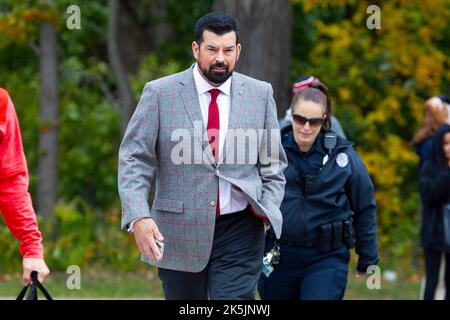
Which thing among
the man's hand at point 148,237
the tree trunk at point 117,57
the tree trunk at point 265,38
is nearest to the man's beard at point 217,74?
the man's hand at point 148,237

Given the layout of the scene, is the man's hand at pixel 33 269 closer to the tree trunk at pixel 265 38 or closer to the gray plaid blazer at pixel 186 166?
the gray plaid blazer at pixel 186 166

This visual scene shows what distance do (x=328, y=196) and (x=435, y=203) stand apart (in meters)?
2.32

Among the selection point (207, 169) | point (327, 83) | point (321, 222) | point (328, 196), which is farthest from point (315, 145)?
point (327, 83)

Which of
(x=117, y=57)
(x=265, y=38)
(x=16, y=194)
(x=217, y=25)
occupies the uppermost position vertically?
(x=117, y=57)

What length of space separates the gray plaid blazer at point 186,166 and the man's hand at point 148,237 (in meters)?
0.14

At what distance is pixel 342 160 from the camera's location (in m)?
6.36

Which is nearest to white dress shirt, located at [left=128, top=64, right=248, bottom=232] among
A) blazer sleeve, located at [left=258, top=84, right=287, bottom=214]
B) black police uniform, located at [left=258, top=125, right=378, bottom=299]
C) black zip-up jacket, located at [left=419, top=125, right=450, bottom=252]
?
blazer sleeve, located at [left=258, top=84, right=287, bottom=214]

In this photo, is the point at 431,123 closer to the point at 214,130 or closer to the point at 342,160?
the point at 342,160

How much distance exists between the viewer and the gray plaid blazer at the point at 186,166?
5316 millimetres

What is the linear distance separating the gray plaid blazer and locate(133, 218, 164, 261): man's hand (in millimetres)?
136

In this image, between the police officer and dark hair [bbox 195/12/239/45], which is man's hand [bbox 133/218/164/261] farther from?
the police officer
